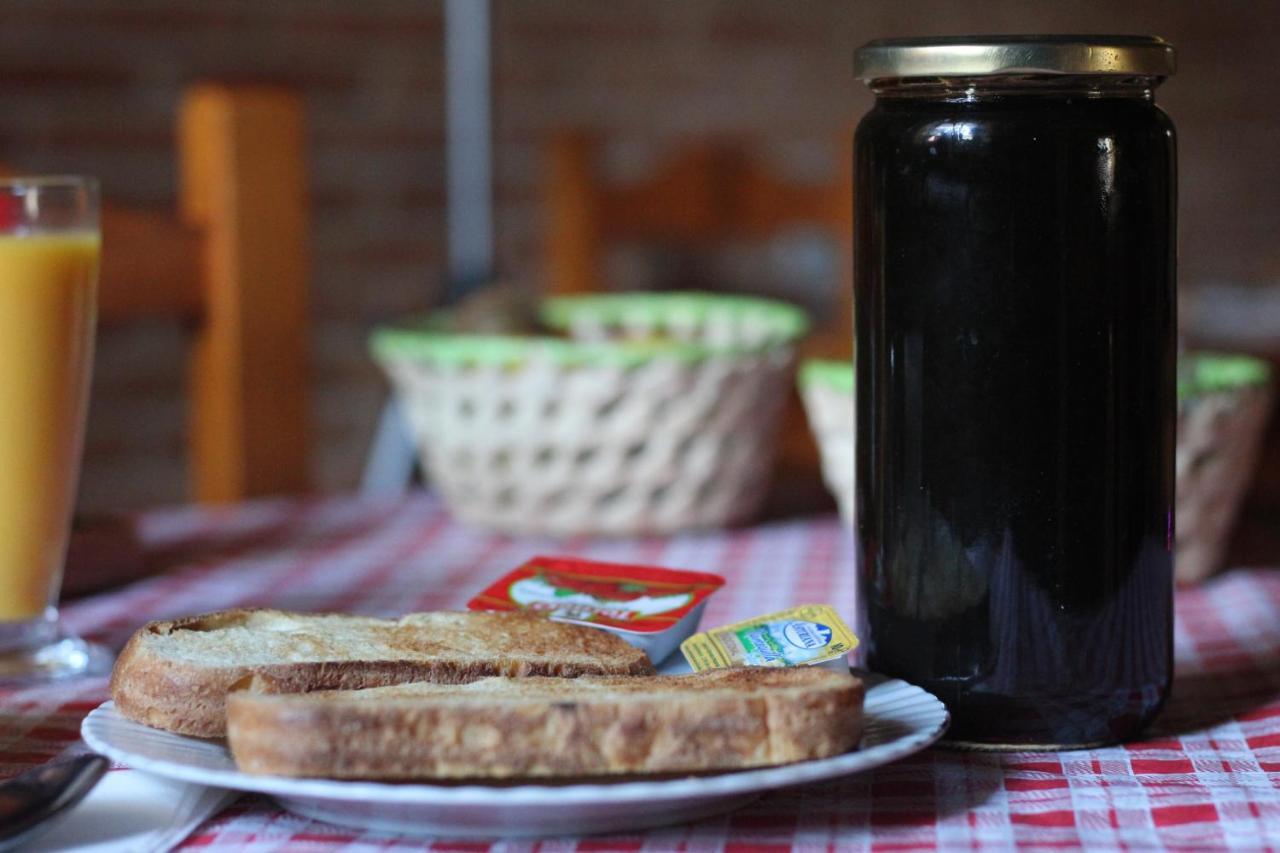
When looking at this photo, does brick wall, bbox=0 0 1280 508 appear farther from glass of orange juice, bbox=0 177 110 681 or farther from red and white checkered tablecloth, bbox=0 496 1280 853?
glass of orange juice, bbox=0 177 110 681

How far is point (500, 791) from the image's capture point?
50 centimetres

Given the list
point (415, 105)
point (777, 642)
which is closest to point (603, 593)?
point (777, 642)

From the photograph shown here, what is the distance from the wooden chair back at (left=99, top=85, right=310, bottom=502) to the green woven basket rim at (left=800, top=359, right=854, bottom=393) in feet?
1.76

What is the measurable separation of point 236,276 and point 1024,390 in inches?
37.0

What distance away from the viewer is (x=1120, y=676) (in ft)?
2.10

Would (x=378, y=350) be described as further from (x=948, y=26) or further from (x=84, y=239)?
(x=948, y=26)

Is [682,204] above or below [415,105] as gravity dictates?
below

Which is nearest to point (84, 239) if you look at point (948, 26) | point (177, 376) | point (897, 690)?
point (897, 690)

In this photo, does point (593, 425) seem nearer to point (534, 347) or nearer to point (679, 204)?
point (534, 347)

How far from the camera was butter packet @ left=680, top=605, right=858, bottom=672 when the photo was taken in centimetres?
63

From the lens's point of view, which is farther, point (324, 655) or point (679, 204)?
point (679, 204)

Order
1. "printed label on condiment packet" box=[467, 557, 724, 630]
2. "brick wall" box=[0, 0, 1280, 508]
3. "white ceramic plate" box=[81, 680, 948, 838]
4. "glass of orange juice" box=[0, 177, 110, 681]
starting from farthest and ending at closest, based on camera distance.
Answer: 1. "brick wall" box=[0, 0, 1280, 508]
2. "glass of orange juice" box=[0, 177, 110, 681]
3. "printed label on condiment packet" box=[467, 557, 724, 630]
4. "white ceramic plate" box=[81, 680, 948, 838]

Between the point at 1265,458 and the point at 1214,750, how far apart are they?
764 millimetres

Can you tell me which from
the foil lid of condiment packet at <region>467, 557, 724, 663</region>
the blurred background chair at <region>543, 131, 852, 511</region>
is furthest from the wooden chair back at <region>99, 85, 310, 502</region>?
→ the blurred background chair at <region>543, 131, 852, 511</region>
